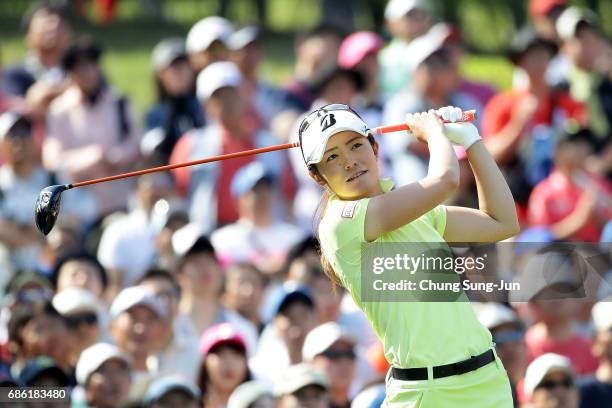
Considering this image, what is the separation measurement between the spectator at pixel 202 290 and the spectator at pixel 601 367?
2.07m

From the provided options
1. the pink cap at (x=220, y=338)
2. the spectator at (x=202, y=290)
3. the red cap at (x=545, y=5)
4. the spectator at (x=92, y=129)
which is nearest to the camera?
the pink cap at (x=220, y=338)

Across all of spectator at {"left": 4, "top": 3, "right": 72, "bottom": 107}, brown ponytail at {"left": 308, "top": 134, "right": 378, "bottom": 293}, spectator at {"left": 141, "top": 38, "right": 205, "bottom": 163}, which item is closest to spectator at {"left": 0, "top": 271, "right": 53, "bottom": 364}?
spectator at {"left": 141, "top": 38, "right": 205, "bottom": 163}

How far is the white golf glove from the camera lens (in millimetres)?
5195

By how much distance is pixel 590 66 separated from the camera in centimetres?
1096

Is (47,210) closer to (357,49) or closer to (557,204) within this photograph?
(557,204)

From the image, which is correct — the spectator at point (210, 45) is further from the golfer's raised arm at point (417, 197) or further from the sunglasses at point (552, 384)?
the golfer's raised arm at point (417, 197)

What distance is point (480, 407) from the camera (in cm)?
505

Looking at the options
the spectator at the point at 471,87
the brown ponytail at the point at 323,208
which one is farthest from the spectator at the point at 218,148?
the brown ponytail at the point at 323,208

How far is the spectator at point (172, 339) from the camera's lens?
830 cm

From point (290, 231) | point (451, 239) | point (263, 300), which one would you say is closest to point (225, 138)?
point (290, 231)

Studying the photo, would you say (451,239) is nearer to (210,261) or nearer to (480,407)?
(480,407)

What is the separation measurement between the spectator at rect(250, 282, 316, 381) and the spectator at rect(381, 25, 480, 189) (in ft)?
5.48

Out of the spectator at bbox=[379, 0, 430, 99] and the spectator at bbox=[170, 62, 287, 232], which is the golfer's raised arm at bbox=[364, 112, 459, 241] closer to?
the spectator at bbox=[170, 62, 287, 232]

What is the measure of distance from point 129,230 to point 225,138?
1.11 metres
